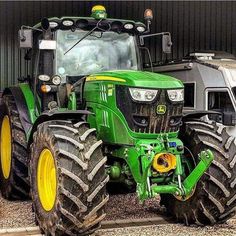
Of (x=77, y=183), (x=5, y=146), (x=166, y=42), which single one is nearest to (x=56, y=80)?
(x=77, y=183)

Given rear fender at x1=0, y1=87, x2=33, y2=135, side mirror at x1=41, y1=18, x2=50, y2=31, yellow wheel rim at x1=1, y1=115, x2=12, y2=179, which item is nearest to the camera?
side mirror at x1=41, y1=18, x2=50, y2=31

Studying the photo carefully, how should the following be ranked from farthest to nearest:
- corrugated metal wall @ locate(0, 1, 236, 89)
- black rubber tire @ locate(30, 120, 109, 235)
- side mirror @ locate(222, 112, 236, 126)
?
corrugated metal wall @ locate(0, 1, 236, 89) → side mirror @ locate(222, 112, 236, 126) → black rubber tire @ locate(30, 120, 109, 235)

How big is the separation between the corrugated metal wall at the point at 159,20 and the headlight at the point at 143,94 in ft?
24.7

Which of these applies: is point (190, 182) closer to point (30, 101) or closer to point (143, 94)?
point (143, 94)

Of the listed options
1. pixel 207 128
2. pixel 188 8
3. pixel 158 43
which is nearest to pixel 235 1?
pixel 188 8

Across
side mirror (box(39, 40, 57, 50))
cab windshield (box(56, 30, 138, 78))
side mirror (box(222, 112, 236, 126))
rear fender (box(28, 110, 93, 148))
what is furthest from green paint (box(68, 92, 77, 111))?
side mirror (box(222, 112, 236, 126))

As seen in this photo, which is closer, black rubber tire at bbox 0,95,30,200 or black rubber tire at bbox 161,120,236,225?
black rubber tire at bbox 161,120,236,225

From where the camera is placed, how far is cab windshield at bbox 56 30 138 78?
6.27 metres

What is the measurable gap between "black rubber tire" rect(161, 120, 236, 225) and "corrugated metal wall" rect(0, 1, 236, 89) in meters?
7.37

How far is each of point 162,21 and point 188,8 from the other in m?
0.77

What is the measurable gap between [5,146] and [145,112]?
2920mm

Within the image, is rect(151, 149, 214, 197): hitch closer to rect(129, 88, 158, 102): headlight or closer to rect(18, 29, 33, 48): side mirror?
rect(129, 88, 158, 102): headlight

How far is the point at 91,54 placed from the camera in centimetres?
636

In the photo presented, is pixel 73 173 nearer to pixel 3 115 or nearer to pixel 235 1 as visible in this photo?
pixel 3 115
